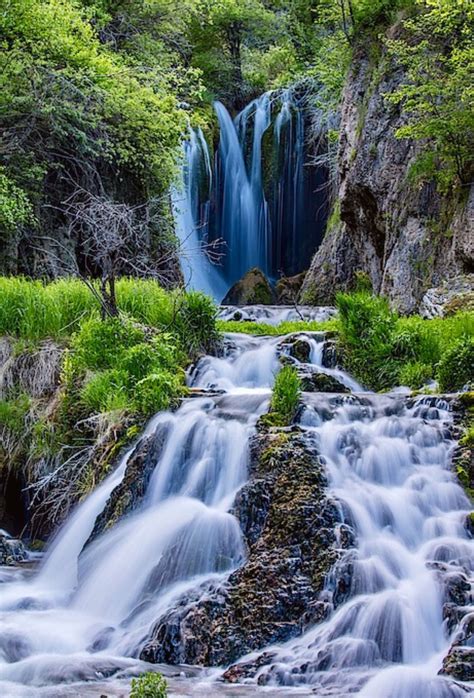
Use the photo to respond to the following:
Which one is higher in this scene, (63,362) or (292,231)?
(292,231)

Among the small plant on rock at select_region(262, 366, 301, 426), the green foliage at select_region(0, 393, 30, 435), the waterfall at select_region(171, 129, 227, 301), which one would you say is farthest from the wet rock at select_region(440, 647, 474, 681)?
the waterfall at select_region(171, 129, 227, 301)

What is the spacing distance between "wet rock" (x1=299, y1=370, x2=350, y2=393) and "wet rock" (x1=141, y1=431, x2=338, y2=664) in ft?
7.84

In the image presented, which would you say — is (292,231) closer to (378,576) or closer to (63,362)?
(63,362)

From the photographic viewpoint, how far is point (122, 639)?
15.6ft

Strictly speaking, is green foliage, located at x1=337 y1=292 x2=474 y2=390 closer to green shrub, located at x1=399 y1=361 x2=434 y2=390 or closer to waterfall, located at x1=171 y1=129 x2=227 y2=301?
green shrub, located at x1=399 y1=361 x2=434 y2=390

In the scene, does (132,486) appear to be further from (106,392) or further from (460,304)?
(460,304)

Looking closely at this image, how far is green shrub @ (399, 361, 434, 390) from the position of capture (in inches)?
330

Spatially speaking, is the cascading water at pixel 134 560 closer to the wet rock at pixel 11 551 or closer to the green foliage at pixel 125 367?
the green foliage at pixel 125 367

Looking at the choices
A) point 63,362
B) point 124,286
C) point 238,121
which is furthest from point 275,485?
point 238,121

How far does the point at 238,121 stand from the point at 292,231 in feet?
13.1

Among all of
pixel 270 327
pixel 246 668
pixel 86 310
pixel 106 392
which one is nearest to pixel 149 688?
pixel 246 668

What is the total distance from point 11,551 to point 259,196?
49.1ft

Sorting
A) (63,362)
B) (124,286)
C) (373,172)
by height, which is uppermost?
(373,172)

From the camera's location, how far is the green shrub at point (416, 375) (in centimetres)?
839
